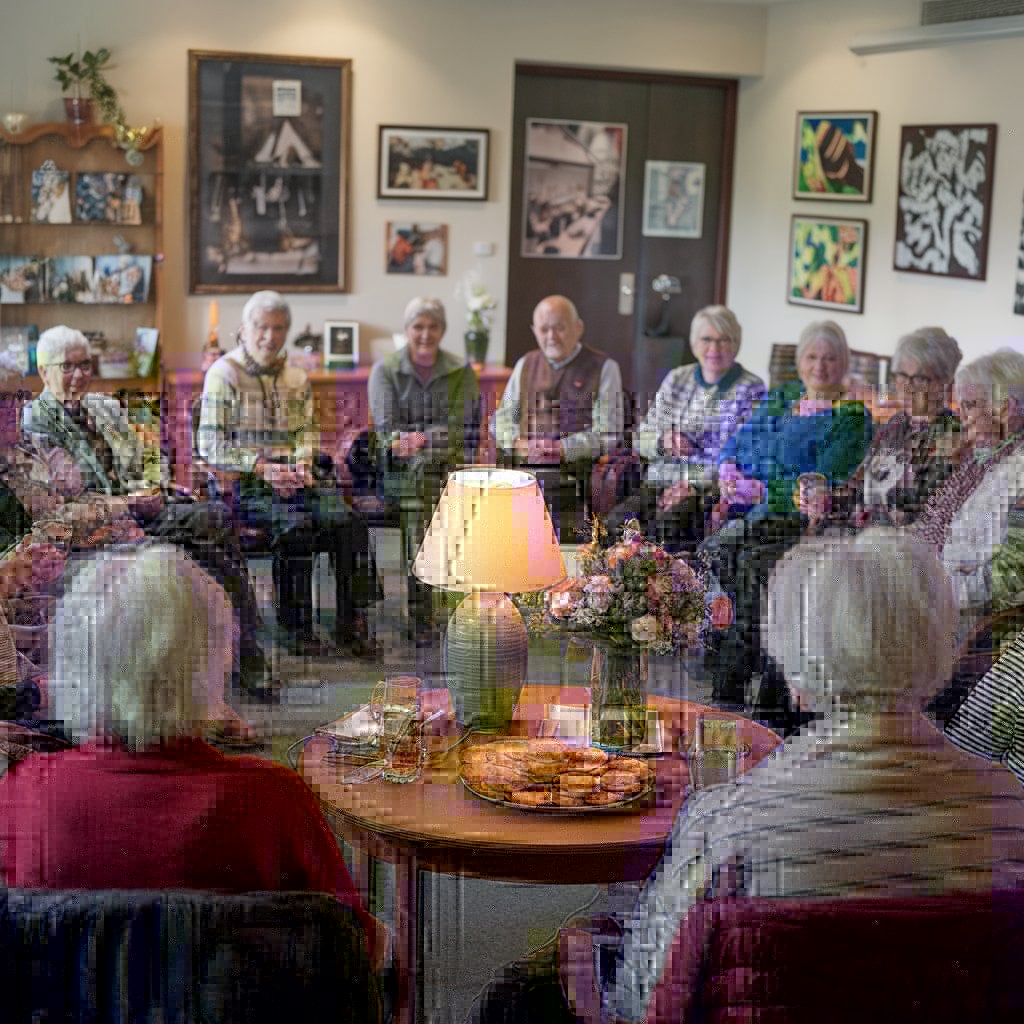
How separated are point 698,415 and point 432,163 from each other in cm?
275

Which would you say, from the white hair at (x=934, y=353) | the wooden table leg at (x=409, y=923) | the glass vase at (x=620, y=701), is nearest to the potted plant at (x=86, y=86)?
the white hair at (x=934, y=353)

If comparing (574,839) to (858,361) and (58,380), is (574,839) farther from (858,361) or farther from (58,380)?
(858,361)

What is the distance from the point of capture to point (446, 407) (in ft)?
19.1

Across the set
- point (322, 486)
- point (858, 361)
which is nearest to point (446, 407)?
point (322, 486)

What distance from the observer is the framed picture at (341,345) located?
7.46 m

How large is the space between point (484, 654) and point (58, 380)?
7.45 feet

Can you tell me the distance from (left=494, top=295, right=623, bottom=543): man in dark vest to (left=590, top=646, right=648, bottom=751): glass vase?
104 inches

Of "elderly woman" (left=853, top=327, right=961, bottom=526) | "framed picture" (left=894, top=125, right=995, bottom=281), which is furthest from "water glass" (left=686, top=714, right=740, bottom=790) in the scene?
"framed picture" (left=894, top=125, right=995, bottom=281)

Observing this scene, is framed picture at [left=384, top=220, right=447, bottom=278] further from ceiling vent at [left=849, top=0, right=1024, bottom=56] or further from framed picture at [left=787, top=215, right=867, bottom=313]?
ceiling vent at [left=849, top=0, right=1024, bottom=56]

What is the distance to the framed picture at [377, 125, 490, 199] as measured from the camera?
7516 millimetres

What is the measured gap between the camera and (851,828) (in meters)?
1.84

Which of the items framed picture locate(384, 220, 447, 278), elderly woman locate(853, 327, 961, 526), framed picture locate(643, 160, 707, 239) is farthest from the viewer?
framed picture locate(643, 160, 707, 239)

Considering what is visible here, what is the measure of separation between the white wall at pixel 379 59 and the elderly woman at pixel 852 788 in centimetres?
568

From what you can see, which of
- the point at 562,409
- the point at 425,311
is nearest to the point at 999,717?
the point at 562,409
